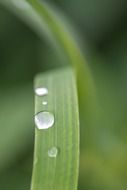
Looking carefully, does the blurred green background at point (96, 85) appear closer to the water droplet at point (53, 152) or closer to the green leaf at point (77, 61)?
the green leaf at point (77, 61)

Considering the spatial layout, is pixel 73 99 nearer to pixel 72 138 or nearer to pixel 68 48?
pixel 72 138

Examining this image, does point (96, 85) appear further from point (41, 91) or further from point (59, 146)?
point (59, 146)

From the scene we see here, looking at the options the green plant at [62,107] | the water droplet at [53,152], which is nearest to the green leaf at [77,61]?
the green plant at [62,107]

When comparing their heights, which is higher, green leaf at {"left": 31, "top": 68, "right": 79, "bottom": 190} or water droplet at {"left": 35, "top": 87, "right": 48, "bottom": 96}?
water droplet at {"left": 35, "top": 87, "right": 48, "bottom": 96}

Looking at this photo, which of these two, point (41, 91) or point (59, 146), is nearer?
point (59, 146)

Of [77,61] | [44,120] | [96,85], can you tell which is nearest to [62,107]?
[44,120]

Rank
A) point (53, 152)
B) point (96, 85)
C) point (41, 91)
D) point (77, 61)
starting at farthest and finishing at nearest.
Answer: point (96, 85), point (77, 61), point (41, 91), point (53, 152)

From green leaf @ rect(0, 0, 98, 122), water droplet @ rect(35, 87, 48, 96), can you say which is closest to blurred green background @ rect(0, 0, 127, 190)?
green leaf @ rect(0, 0, 98, 122)

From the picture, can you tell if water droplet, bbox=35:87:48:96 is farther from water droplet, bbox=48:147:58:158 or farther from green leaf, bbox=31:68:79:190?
water droplet, bbox=48:147:58:158
